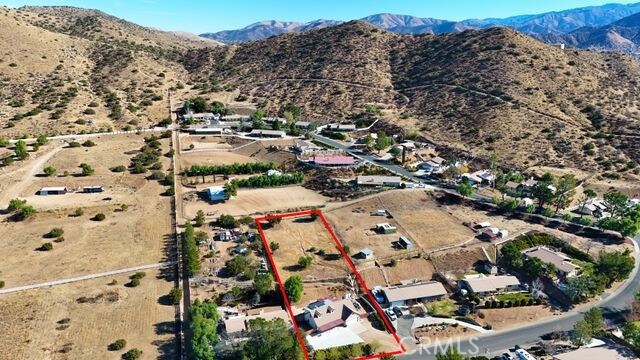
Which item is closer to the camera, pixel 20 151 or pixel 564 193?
pixel 564 193

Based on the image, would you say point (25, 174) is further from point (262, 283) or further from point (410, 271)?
point (410, 271)

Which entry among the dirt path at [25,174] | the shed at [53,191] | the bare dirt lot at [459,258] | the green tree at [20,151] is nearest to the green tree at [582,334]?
the bare dirt lot at [459,258]

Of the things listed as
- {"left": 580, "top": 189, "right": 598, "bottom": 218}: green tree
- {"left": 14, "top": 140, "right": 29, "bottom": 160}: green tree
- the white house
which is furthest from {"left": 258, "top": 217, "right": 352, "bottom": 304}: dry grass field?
{"left": 14, "top": 140, "right": 29, "bottom": 160}: green tree

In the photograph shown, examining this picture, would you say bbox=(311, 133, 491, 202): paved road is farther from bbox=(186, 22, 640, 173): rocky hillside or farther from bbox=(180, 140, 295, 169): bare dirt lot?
bbox=(186, 22, 640, 173): rocky hillside

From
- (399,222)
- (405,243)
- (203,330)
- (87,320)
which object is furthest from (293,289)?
(399,222)

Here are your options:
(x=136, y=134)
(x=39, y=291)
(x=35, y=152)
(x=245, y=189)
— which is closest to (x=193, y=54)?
(x=136, y=134)

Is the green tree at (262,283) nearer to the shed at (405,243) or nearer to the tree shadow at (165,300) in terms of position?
the tree shadow at (165,300)
